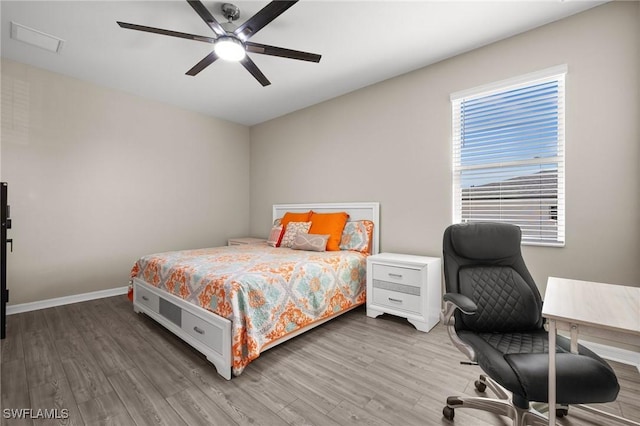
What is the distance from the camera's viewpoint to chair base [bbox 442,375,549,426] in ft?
→ 4.01

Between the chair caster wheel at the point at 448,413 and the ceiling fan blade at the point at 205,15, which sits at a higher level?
the ceiling fan blade at the point at 205,15

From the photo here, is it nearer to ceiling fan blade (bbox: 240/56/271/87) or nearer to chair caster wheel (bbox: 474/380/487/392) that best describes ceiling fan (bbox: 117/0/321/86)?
ceiling fan blade (bbox: 240/56/271/87)

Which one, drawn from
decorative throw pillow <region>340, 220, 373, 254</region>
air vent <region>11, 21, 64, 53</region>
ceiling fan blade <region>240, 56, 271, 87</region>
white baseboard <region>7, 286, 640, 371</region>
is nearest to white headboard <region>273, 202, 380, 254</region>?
decorative throw pillow <region>340, 220, 373, 254</region>

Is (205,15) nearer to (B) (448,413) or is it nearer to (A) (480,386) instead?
(B) (448,413)

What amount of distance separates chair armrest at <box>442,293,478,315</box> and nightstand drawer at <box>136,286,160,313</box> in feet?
8.02

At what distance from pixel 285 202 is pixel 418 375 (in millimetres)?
3245

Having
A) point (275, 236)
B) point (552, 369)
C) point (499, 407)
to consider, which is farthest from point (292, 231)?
point (552, 369)

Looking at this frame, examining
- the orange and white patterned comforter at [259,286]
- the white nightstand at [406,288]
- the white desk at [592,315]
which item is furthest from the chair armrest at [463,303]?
the orange and white patterned comforter at [259,286]

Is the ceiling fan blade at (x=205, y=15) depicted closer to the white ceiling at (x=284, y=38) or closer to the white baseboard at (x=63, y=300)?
the white ceiling at (x=284, y=38)

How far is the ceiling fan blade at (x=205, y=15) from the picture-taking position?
1698mm

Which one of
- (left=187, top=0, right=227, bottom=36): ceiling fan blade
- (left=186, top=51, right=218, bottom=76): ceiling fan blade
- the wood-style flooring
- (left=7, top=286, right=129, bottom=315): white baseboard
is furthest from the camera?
(left=7, top=286, right=129, bottom=315): white baseboard

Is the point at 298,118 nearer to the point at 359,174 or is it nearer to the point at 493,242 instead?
the point at 359,174

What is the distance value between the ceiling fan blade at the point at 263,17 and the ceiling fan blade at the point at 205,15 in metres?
0.12

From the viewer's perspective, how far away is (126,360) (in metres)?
2.03
